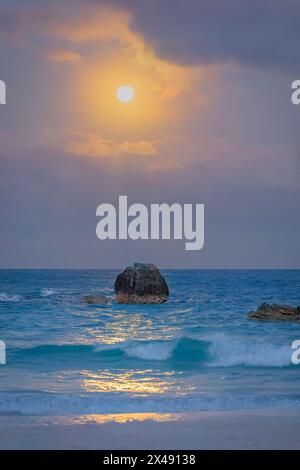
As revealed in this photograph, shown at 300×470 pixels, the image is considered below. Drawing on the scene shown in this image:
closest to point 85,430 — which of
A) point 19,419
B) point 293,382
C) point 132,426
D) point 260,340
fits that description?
point 132,426

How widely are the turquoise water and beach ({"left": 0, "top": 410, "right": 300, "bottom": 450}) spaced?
117 centimetres

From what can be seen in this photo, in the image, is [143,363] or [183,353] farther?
[183,353]

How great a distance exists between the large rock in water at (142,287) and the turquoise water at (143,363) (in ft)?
27.4

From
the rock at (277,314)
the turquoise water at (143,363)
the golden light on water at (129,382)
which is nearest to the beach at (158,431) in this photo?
the turquoise water at (143,363)

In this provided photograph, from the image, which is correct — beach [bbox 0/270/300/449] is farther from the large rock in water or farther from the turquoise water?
the large rock in water

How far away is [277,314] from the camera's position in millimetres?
40219

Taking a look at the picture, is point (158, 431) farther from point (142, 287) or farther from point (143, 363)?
point (142, 287)

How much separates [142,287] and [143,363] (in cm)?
2954

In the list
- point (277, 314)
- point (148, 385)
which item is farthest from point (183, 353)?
point (277, 314)

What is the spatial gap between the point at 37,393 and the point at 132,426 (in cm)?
501

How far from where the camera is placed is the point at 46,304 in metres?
57.8

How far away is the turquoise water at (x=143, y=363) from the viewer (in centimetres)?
1738

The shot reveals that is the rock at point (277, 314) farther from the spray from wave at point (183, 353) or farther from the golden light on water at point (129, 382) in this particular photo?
the golden light on water at point (129, 382)
